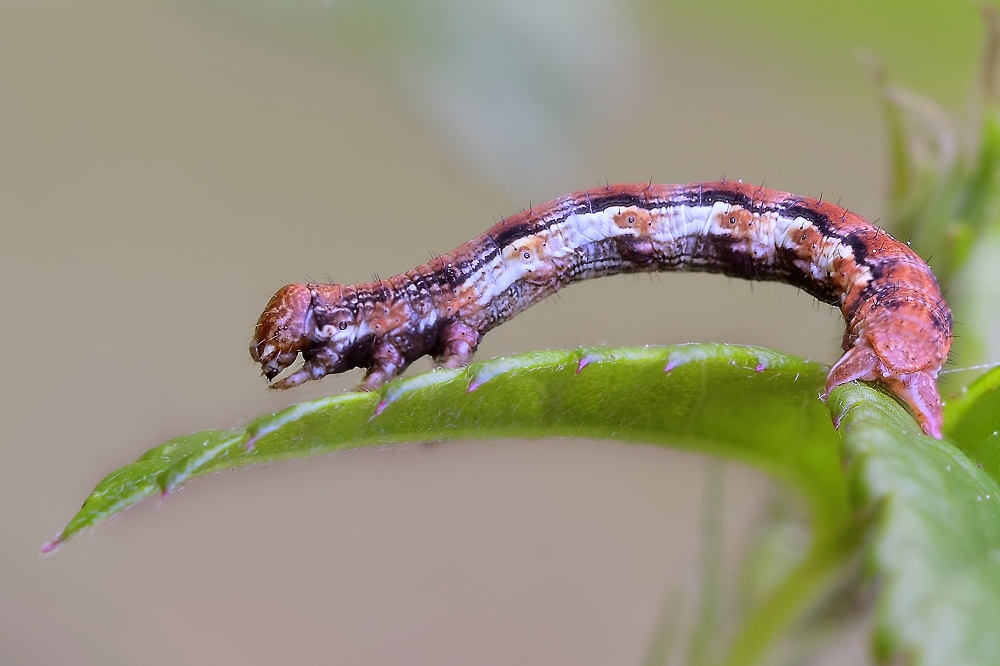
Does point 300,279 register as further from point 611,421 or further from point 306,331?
point 611,421

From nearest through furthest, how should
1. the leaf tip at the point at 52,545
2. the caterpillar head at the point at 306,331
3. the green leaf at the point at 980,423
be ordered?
the leaf tip at the point at 52,545 → the green leaf at the point at 980,423 → the caterpillar head at the point at 306,331

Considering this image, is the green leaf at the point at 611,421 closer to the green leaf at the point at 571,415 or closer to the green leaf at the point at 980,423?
the green leaf at the point at 571,415

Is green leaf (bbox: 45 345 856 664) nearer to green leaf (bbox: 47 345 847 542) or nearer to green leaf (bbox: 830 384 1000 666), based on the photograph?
green leaf (bbox: 47 345 847 542)

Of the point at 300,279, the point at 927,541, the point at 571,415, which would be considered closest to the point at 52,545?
the point at 571,415

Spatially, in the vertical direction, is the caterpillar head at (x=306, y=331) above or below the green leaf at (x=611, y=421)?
above

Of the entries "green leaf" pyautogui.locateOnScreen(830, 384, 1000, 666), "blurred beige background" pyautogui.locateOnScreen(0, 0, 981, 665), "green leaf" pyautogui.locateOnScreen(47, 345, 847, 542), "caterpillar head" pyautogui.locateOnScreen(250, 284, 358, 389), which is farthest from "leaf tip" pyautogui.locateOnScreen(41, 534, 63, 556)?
"blurred beige background" pyautogui.locateOnScreen(0, 0, 981, 665)

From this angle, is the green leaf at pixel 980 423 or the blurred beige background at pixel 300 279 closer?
the green leaf at pixel 980 423


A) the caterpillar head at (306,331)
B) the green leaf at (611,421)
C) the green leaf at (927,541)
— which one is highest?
the caterpillar head at (306,331)

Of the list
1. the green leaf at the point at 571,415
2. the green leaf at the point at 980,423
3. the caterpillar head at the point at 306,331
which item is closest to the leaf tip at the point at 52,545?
the green leaf at the point at 571,415
